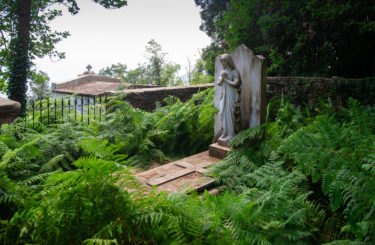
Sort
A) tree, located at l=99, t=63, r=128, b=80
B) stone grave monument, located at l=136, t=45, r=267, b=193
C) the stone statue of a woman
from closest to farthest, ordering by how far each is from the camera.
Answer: stone grave monument, located at l=136, t=45, r=267, b=193 → the stone statue of a woman → tree, located at l=99, t=63, r=128, b=80

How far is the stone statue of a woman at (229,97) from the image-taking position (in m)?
4.74

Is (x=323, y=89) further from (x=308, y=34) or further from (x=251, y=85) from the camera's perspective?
(x=251, y=85)

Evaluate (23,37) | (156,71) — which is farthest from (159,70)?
(23,37)

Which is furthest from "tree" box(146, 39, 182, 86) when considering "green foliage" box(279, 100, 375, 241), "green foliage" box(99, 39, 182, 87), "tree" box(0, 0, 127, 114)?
"green foliage" box(279, 100, 375, 241)

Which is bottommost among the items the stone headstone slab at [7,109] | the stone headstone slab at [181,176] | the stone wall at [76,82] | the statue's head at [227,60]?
the stone headstone slab at [181,176]

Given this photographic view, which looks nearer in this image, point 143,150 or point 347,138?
point 347,138

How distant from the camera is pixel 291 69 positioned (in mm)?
8625

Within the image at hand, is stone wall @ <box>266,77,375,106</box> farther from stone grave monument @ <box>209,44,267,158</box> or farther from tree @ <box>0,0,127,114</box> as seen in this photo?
tree @ <box>0,0,127,114</box>

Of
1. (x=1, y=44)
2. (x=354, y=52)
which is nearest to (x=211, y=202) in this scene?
(x=354, y=52)

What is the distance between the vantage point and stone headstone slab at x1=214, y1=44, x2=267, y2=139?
464 centimetres

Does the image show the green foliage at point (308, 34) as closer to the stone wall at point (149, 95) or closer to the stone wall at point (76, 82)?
the stone wall at point (149, 95)

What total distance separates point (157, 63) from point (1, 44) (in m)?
11.4

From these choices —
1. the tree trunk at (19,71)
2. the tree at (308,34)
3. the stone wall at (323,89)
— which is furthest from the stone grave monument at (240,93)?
the tree trunk at (19,71)

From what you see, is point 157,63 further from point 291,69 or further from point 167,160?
point 167,160
